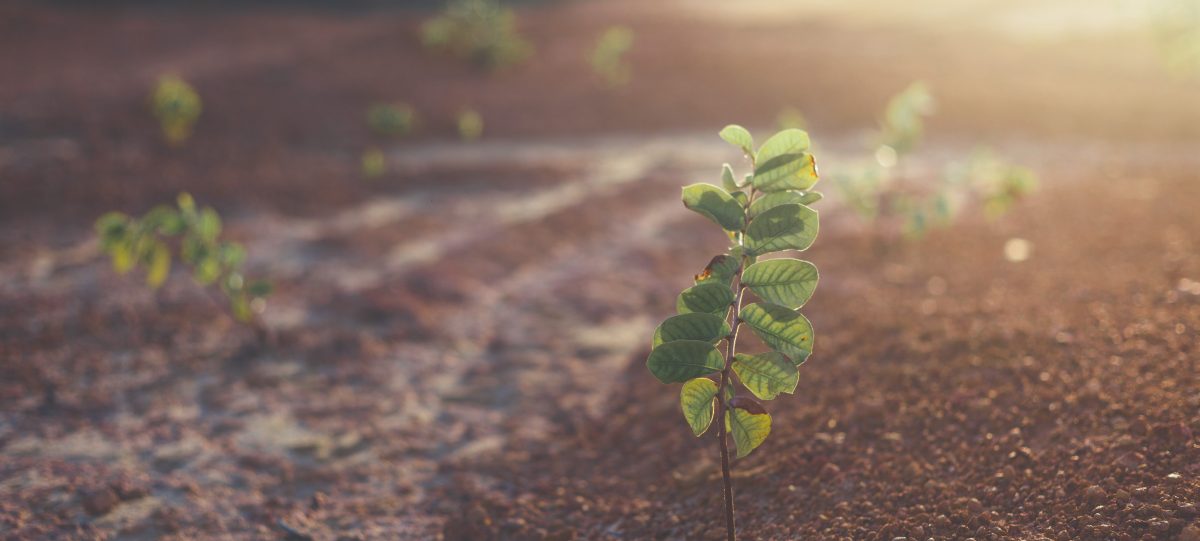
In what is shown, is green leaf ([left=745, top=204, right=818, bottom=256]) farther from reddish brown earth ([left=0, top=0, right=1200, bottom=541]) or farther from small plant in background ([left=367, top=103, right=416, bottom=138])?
small plant in background ([left=367, top=103, right=416, bottom=138])

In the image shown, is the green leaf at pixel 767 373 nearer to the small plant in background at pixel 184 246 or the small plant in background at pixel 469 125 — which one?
the small plant in background at pixel 184 246

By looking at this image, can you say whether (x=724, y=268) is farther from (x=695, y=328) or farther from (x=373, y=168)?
(x=373, y=168)

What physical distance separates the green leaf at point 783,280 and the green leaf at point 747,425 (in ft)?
0.73

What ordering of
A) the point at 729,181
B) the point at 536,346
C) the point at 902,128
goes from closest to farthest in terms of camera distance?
the point at 729,181 → the point at 536,346 → the point at 902,128

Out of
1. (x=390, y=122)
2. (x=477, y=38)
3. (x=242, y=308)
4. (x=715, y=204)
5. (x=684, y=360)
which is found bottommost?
(x=684, y=360)

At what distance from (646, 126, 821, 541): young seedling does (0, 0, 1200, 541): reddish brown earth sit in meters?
0.66

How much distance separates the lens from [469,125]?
8.38 meters

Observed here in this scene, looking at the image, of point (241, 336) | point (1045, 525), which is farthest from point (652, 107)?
point (1045, 525)

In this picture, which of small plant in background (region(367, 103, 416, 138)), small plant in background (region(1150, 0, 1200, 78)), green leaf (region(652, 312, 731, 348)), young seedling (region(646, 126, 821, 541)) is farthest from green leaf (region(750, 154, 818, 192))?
small plant in background (region(1150, 0, 1200, 78))

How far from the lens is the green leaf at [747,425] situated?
5.65 ft

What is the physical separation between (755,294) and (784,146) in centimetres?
30

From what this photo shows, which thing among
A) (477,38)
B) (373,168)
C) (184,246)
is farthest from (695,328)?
(477,38)

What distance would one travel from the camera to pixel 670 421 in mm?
3162

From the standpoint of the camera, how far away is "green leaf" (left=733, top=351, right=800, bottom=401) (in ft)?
5.54
